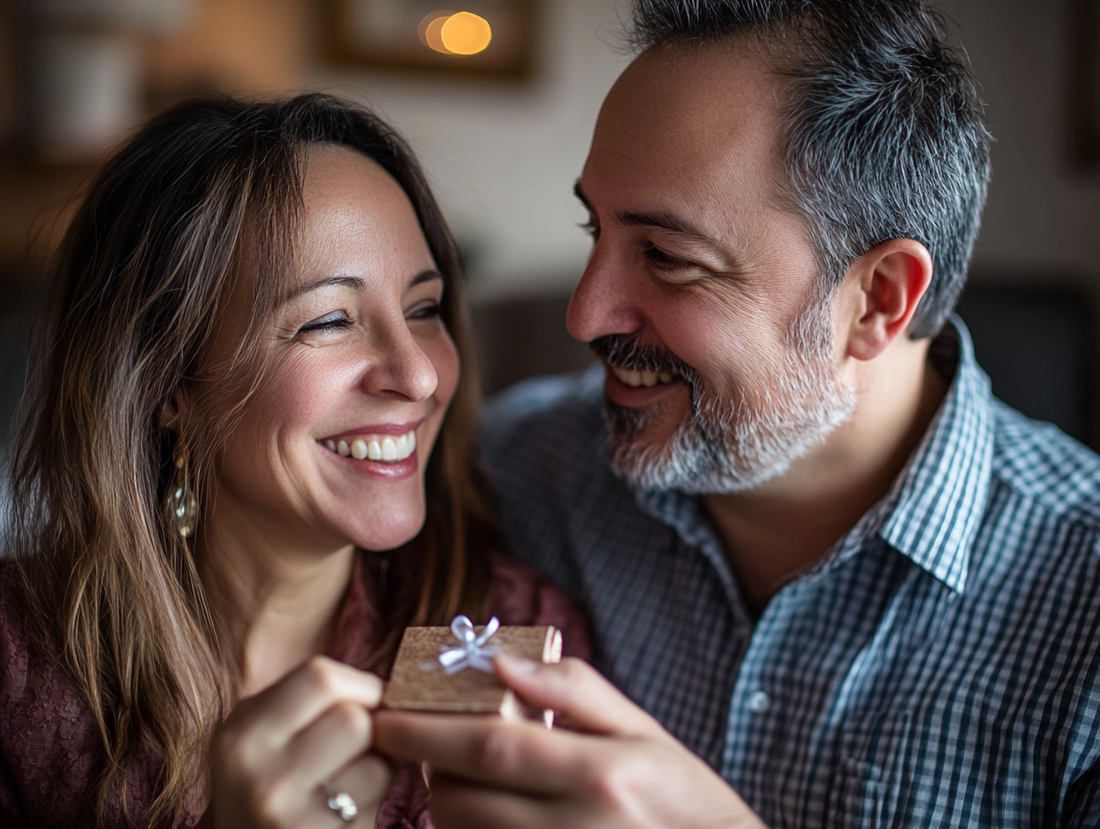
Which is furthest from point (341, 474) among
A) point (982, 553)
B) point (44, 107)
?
point (44, 107)

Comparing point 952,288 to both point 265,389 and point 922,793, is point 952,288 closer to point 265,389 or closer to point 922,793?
point 922,793

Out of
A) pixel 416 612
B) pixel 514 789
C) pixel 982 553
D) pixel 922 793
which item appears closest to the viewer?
pixel 514 789

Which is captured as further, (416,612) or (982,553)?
(416,612)

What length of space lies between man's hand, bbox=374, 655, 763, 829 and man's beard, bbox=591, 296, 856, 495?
0.57 metres

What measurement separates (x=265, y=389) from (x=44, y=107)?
2692 mm

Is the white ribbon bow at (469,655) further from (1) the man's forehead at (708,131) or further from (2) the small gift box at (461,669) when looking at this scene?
(1) the man's forehead at (708,131)

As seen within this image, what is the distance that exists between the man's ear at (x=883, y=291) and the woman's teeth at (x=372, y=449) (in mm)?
673

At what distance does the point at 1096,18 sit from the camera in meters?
2.83

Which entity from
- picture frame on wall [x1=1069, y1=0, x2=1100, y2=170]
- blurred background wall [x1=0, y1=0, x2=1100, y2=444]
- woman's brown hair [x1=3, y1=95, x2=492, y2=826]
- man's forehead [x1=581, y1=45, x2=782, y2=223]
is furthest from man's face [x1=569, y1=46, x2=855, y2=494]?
picture frame on wall [x1=1069, y1=0, x2=1100, y2=170]

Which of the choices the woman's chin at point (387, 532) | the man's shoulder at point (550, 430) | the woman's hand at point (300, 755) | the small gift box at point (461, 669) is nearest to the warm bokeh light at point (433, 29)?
the man's shoulder at point (550, 430)

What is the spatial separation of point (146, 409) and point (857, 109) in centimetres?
107

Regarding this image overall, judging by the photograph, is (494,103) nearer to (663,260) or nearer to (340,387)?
(663,260)

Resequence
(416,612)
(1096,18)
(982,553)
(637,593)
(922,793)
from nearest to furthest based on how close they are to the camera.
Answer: (922,793), (982,553), (416,612), (637,593), (1096,18)

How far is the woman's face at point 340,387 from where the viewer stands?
118 centimetres
